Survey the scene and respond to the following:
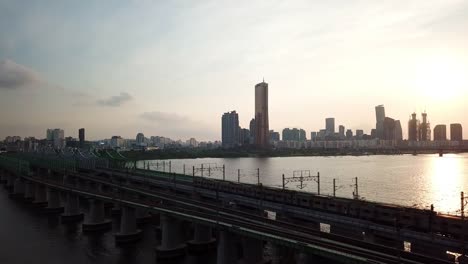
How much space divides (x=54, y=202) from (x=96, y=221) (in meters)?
24.0

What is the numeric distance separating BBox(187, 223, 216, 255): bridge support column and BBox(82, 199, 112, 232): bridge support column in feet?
74.0

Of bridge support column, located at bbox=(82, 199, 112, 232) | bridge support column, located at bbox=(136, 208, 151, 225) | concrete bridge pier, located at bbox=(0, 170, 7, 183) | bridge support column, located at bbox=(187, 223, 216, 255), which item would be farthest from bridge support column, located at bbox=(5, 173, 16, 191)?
bridge support column, located at bbox=(187, 223, 216, 255)

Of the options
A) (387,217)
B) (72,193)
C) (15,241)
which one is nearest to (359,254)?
(387,217)

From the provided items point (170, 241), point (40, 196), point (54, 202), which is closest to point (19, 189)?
point (40, 196)

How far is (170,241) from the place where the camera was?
4759 cm

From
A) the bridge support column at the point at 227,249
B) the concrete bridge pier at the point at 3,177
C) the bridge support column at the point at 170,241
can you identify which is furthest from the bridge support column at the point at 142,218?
the concrete bridge pier at the point at 3,177

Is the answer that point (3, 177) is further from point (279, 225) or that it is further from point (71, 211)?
point (279, 225)

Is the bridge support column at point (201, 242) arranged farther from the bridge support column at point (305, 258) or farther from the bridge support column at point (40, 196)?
the bridge support column at point (40, 196)

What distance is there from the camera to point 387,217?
3850 centimetres

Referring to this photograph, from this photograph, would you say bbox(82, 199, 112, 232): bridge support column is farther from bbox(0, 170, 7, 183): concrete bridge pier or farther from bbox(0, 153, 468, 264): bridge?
bbox(0, 170, 7, 183): concrete bridge pier

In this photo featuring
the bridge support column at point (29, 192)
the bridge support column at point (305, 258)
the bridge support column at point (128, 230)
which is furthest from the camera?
the bridge support column at point (29, 192)

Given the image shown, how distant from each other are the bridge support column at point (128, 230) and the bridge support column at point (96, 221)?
1005cm

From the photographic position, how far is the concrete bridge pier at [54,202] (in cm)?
8178

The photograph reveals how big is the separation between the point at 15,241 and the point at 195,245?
103 feet
